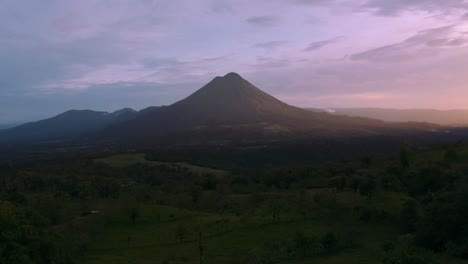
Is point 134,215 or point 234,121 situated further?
point 234,121

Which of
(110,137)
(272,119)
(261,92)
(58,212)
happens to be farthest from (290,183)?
(261,92)

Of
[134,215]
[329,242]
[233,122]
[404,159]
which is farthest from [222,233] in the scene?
[233,122]

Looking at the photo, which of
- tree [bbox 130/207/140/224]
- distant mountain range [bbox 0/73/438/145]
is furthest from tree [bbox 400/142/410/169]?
distant mountain range [bbox 0/73/438/145]

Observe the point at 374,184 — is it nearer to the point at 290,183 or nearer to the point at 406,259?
the point at 290,183

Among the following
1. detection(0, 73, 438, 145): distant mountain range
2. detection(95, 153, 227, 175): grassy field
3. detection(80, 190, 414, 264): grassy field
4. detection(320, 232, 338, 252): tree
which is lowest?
detection(80, 190, 414, 264): grassy field

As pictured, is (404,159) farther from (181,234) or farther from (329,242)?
(181,234)

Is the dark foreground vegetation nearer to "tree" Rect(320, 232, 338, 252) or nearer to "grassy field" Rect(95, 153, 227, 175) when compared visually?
"tree" Rect(320, 232, 338, 252)
